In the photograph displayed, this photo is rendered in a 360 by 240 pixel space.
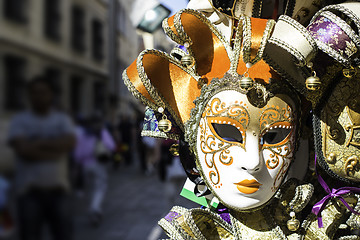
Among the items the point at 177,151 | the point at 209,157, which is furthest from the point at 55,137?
the point at 209,157

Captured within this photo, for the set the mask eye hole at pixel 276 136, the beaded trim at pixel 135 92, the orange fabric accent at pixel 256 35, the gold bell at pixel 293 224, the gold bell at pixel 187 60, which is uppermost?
the orange fabric accent at pixel 256 35

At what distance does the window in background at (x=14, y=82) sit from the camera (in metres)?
1.08

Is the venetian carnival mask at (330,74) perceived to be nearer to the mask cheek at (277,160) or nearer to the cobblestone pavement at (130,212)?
the mask cheek at (277,160)

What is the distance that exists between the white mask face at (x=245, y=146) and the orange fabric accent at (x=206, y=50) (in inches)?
A: 4.4

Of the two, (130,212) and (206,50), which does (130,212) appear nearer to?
(130,212)

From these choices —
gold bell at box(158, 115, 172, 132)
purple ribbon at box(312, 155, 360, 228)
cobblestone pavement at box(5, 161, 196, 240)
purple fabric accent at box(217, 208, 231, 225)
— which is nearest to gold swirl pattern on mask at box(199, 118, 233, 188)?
gold bell at box(158, 115, 172, 132)

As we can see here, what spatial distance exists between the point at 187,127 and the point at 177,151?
23 cm

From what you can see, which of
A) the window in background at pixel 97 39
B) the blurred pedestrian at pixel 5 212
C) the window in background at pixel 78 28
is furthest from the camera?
the window in background at pixel 97 39

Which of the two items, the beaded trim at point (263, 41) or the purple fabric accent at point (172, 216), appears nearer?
the beaded trim at point (263, 41)

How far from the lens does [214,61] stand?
4.22 feet

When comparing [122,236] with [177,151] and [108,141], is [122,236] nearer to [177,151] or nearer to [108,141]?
[108,141]

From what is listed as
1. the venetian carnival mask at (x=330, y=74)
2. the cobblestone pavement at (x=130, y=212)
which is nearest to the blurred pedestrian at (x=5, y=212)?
the venetian carnival mask at (x=330, y=74)

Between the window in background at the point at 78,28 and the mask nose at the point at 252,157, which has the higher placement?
the window in background at the point at 78,28

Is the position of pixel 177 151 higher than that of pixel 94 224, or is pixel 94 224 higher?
pixel 177 151
